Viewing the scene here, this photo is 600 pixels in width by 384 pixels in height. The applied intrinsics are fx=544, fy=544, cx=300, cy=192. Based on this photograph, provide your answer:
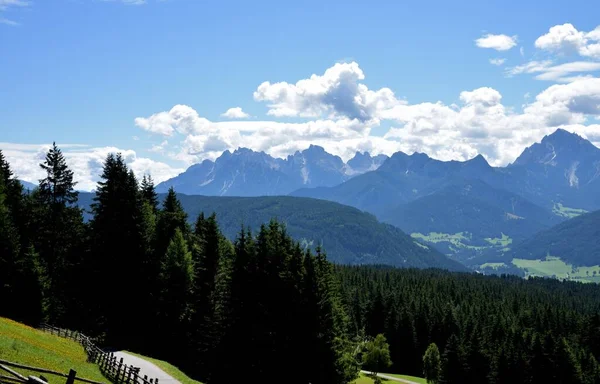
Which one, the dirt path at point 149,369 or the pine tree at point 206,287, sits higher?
the pine tree at point 206,287

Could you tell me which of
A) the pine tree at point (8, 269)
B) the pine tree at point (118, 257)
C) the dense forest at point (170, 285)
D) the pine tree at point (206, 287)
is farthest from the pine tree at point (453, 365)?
the pine tree at point (8, 269)

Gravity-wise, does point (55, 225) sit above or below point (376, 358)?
above

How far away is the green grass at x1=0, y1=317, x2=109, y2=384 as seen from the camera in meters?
32.1

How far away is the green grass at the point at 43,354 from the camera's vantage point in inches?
1262

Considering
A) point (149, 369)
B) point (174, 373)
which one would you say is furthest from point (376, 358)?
point (149, 369)

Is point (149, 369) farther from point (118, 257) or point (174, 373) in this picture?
point (118, 257)

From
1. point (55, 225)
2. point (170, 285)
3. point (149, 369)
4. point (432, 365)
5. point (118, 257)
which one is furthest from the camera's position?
point (432, 365)

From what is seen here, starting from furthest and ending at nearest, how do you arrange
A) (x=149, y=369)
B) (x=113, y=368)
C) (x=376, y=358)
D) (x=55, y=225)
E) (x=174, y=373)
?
(x=376, y=358) → (x=55, y=225) → (x=174, y=373) → (x=149, y=369) → (x=113, y=368)

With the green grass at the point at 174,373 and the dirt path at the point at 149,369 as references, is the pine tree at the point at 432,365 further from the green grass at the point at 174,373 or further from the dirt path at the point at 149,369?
the dirt path at the point at 149,369

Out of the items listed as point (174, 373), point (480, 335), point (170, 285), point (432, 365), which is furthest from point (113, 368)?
point (432, 365)

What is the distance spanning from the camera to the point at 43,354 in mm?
36125

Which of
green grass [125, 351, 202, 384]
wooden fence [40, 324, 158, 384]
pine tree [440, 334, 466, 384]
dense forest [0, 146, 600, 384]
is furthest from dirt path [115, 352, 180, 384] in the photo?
pine tree [440, 334, 466, 384]

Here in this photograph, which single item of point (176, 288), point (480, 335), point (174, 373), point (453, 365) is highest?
point (176, 288)

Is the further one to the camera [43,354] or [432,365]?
[432,365]
